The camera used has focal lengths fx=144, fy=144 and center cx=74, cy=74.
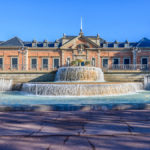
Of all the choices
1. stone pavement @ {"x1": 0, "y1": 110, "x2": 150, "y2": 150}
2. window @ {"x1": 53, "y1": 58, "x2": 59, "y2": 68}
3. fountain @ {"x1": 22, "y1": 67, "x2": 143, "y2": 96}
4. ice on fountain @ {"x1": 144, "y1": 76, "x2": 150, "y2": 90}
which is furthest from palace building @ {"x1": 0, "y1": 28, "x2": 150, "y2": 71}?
stone pavement @ {"x1": 0, "y1": 110, "x2": 150, "y2": 150}

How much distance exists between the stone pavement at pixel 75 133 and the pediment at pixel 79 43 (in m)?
28.7

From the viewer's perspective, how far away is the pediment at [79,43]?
31.3m

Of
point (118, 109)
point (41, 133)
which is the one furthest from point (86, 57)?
point (41, 133)

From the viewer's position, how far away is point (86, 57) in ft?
104

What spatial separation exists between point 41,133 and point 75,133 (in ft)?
1.99

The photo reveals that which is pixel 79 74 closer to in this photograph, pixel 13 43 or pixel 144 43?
pixel 13 43

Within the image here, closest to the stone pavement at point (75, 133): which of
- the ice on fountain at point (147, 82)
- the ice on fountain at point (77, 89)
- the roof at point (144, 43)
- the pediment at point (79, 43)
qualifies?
the ice on fountain at point (77, 89)

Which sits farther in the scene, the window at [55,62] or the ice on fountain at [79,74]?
the window at [55,62]

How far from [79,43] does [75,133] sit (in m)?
30.3

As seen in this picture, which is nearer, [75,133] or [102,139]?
[102,139]

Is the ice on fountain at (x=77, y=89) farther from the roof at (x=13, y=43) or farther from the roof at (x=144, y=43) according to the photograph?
the roof at (x=144, y=43)

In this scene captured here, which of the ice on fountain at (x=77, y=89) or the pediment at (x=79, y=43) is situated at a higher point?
the pediment at (x=79, y=43)

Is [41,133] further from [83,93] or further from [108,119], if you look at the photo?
[83,93]

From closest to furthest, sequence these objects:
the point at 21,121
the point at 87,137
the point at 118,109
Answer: the point at 87,137, the point at 21,121, the point at 118,109
